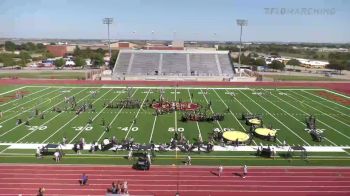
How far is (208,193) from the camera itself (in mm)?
16953

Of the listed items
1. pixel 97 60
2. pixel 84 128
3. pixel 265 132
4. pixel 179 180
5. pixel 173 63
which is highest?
pixel 173 63

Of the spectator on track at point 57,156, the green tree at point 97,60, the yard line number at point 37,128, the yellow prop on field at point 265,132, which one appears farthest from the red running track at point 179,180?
the green tree at point 97,60

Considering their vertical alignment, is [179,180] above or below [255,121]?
below

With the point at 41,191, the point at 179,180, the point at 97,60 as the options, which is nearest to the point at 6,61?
the point at 97,60

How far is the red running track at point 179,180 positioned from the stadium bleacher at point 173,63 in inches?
2037

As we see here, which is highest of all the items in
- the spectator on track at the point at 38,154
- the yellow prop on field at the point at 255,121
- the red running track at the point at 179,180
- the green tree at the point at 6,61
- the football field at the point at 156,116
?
the green tree at the point at 6,61

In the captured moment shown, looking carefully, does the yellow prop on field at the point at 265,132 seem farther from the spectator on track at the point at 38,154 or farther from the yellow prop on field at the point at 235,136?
the spectator on track at the point at 38,154

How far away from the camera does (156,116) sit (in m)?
32.3

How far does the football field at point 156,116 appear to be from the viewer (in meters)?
26.2

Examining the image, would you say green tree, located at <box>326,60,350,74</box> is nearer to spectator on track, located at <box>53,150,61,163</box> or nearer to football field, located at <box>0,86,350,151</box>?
football field, located at <box>0,86,350,151</box>

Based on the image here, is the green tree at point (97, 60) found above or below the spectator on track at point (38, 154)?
above

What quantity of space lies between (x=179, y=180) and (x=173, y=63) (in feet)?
196

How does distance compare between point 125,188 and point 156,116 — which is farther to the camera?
point 156,116

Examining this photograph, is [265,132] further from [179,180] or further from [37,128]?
[37,128]
